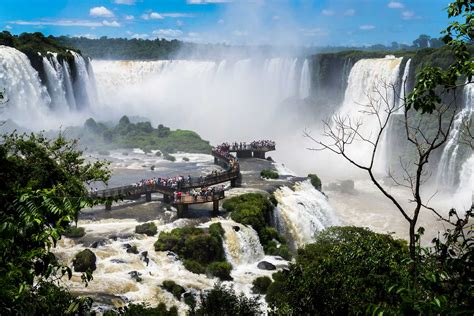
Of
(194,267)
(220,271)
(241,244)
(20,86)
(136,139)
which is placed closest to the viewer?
(220,271)

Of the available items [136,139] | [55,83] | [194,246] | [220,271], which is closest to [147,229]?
[194,246]

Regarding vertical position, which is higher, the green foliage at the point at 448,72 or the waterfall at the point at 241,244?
the green foliage at the point at 448,72

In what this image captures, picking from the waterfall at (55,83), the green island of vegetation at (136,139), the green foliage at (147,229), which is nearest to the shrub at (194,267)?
the green foliage at (147,229)

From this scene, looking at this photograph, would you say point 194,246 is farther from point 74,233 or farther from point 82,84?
point 82,84

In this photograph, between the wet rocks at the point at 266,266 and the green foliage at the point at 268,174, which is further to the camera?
the green foliage at the point at 268,174

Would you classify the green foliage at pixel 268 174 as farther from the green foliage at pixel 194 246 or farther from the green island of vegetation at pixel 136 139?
the green foliage at pixel 194 246
